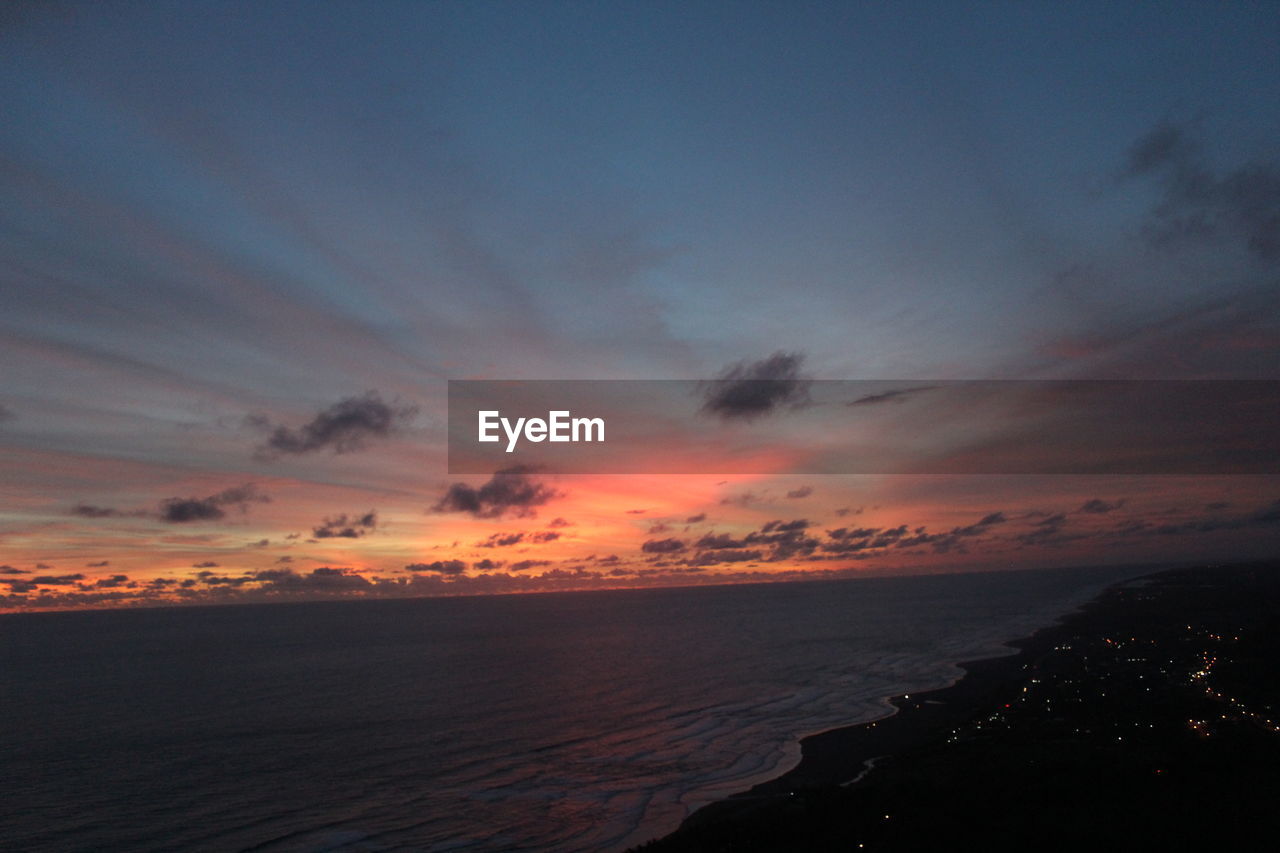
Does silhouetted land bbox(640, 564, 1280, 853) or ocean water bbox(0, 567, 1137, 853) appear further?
ocean water bbox(0, 567, 1137, 853)

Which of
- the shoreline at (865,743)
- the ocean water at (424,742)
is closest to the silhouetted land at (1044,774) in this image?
the shoreline at (865,743)

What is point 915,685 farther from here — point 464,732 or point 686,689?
point 464,732

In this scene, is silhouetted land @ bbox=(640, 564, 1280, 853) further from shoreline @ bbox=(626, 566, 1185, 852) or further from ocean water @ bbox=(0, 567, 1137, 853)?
ocean water @ bbox=(0, 567, 1137, 853)

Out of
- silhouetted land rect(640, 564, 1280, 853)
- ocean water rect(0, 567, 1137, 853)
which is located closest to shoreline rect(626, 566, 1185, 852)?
silhouetted land rect(640, 564, 1280, 853)

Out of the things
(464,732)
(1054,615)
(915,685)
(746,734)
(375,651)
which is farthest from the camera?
(1054,615)

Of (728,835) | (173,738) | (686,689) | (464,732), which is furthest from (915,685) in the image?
(173,738)

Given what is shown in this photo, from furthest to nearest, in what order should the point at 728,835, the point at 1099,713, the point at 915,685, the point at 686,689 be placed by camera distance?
the point at 686,689 < the point at 915,685 < the point at 1099,713 < the point at 728,835

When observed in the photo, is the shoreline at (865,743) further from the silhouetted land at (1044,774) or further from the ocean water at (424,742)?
the ocean water at (424,742)

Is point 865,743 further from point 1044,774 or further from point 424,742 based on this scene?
point 424,742
